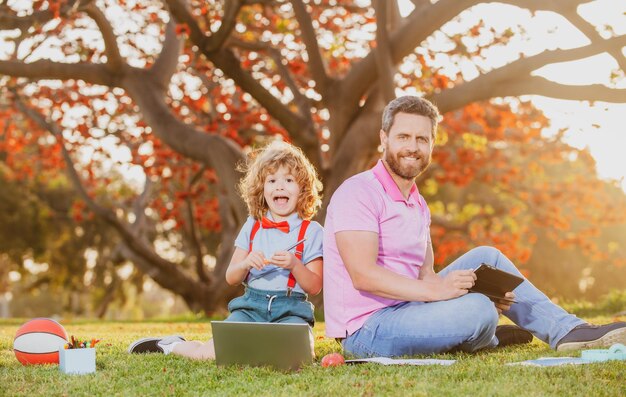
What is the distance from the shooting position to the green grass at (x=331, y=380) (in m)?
3.86

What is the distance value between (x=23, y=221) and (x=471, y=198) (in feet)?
47.8

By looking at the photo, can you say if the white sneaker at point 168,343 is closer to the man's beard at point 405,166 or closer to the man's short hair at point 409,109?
the man's beard at point 405,166

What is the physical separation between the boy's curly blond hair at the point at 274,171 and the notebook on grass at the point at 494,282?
1.21 meters

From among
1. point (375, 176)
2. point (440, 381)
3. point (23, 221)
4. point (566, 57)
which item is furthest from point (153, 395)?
point (23, 221)

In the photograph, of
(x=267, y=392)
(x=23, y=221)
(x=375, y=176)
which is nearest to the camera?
(x=267, y=392)

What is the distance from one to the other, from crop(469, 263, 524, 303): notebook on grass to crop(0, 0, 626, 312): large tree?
375 cm

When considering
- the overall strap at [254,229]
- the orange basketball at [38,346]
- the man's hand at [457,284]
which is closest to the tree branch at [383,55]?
the overall strap at [254,229]

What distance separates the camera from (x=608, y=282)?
3212cm

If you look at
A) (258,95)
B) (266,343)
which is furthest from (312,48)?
(266,343)

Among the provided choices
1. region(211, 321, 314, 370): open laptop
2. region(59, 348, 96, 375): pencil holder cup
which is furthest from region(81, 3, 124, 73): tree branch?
region(211, 321, 314, 370): open laptop

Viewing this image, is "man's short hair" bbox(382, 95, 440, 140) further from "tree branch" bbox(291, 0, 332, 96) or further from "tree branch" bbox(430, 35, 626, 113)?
"tree branch" bbox(291, 0, 332, 96)

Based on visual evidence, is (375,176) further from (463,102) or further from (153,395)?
(463,102)

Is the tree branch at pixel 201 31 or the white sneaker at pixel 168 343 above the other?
the tree branch at pixel 201 31

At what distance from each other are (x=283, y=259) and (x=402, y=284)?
0.74 m
